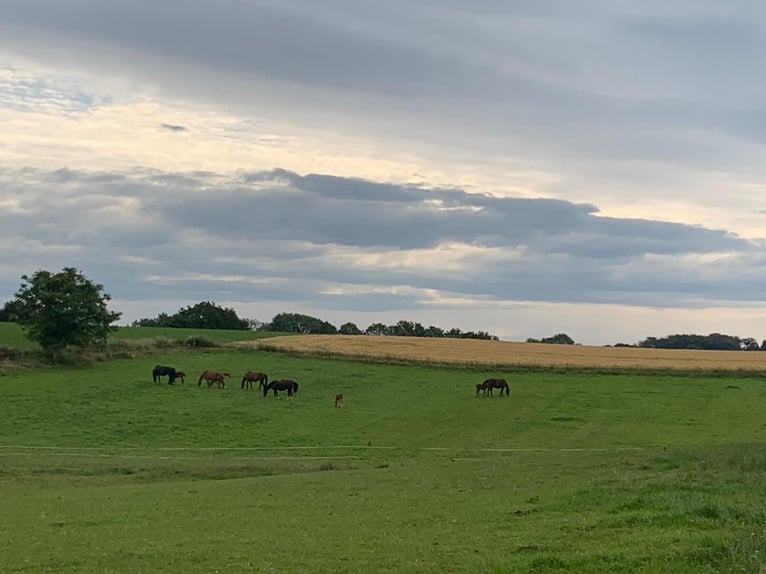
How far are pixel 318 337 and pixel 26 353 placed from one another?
37.7 meters

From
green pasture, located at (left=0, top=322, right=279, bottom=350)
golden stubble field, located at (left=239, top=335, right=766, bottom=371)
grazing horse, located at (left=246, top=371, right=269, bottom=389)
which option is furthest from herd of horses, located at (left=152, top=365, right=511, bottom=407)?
green pasture, located at (left=0, top=322, right=279, bottom=350)

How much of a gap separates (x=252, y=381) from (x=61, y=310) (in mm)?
14757

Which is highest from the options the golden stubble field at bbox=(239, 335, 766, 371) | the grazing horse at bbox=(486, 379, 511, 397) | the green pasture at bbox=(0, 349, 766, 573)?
the golden stubble field at bbox=(239, 335, 766, 371)

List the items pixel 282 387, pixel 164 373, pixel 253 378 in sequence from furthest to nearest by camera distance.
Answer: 1. pixel 253 378
2. pixel 164 373
3. pixel 282 387

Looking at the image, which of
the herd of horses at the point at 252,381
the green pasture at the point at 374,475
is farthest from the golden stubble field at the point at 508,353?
the herd of horses at the point at 252,381

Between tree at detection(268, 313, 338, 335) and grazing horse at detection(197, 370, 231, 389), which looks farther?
tree at detection(268, 313, 338, 335)

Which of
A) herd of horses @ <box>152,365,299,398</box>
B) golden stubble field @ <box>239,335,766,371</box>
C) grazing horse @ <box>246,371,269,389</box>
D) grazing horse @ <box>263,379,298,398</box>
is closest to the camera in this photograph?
grazing horse @ <box>263,379,298,398</box>

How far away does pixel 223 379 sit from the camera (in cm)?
5741

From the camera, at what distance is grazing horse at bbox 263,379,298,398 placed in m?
54.8

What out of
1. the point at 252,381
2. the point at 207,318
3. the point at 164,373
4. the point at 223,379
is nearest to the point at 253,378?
the point at 252,381

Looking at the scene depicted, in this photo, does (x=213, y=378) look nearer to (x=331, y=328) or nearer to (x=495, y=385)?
(x=495, y=385)

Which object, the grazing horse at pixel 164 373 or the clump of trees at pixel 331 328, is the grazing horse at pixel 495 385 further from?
the clump of trees at pixel 331 328

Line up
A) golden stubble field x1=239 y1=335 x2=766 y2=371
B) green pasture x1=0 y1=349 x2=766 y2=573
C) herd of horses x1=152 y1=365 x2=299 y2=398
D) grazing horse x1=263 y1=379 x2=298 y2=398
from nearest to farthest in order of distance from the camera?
green pasture x1=0 y1=349 x2=766 y2=573
grazing horse x1=263 y1=379 x2=298 y2=398
herd of horses x1=152 y1=365 x2=299 y2=398
golden stubble field x1=239 y1=335 x2=766 y2=371

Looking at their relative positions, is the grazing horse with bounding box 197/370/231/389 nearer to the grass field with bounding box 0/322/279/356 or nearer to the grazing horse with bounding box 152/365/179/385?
the grazing horse with bounding box 152/365/179/385
